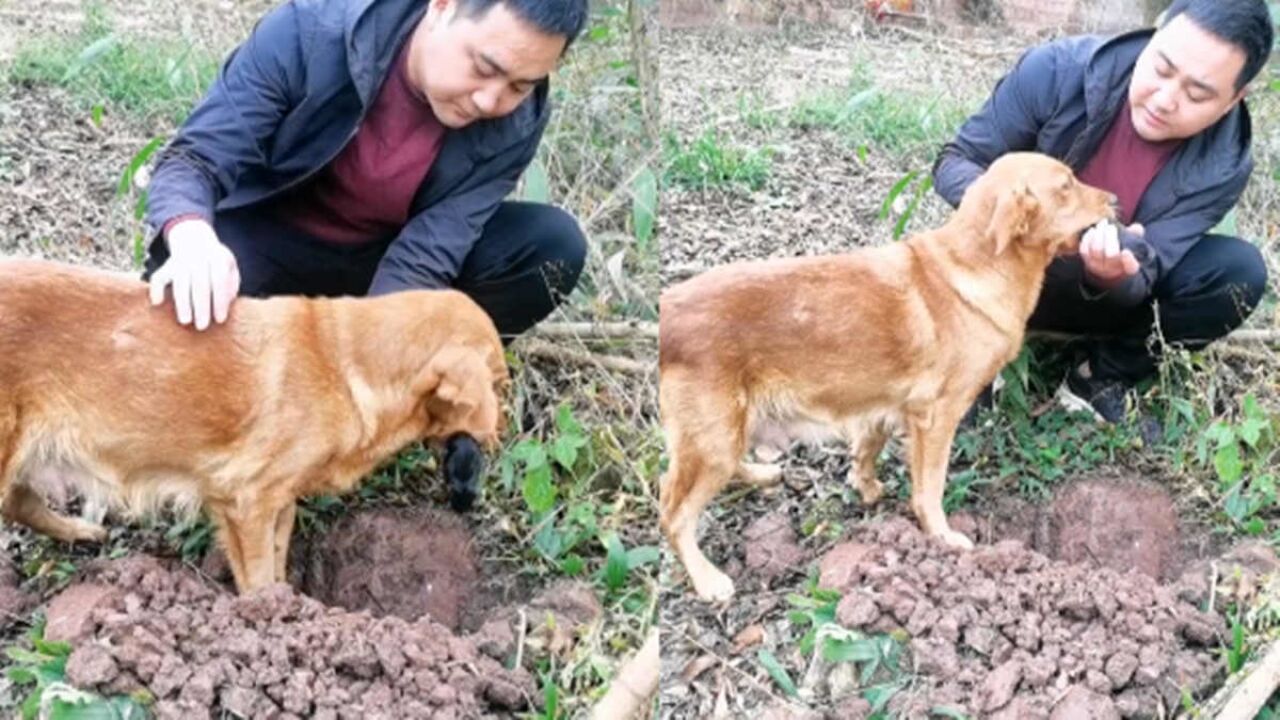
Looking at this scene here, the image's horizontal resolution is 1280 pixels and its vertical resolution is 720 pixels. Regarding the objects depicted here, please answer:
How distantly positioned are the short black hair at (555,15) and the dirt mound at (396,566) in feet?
2.82

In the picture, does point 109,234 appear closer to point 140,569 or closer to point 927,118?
point 140,569

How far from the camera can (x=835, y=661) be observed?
176cm

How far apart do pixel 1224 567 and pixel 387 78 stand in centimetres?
165

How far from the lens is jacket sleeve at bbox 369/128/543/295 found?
8.16 ft

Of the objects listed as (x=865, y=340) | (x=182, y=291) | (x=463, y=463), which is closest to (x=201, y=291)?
(x=182, y=291)

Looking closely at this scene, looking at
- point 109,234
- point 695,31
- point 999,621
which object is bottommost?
point 999,621

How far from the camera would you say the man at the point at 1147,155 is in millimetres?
2102

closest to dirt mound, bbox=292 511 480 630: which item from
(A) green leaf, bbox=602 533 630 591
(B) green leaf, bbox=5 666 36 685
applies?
(A) green leaf, bbox=602 533 630 591

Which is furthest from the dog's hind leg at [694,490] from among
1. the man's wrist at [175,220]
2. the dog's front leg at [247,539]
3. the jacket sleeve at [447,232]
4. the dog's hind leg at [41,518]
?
the dog's hind leg at [41,518]

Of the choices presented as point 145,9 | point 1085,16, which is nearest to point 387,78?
point 145,9

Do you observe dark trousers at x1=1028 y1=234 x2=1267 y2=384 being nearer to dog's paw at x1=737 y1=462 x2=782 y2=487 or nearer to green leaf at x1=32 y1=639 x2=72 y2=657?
dog's paw at x1=737 y1=462 x2=782 y2=487

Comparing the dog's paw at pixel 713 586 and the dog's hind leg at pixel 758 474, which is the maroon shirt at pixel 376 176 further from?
the dog's paw at pixel 713 586

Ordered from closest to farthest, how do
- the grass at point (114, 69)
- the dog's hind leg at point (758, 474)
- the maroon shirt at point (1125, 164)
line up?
the dog's hind leg at point (758, 474), the maroon shirt at point (1125, 164), the grass at point (114, 69)

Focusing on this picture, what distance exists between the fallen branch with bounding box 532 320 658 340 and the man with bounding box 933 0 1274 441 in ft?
1.77
